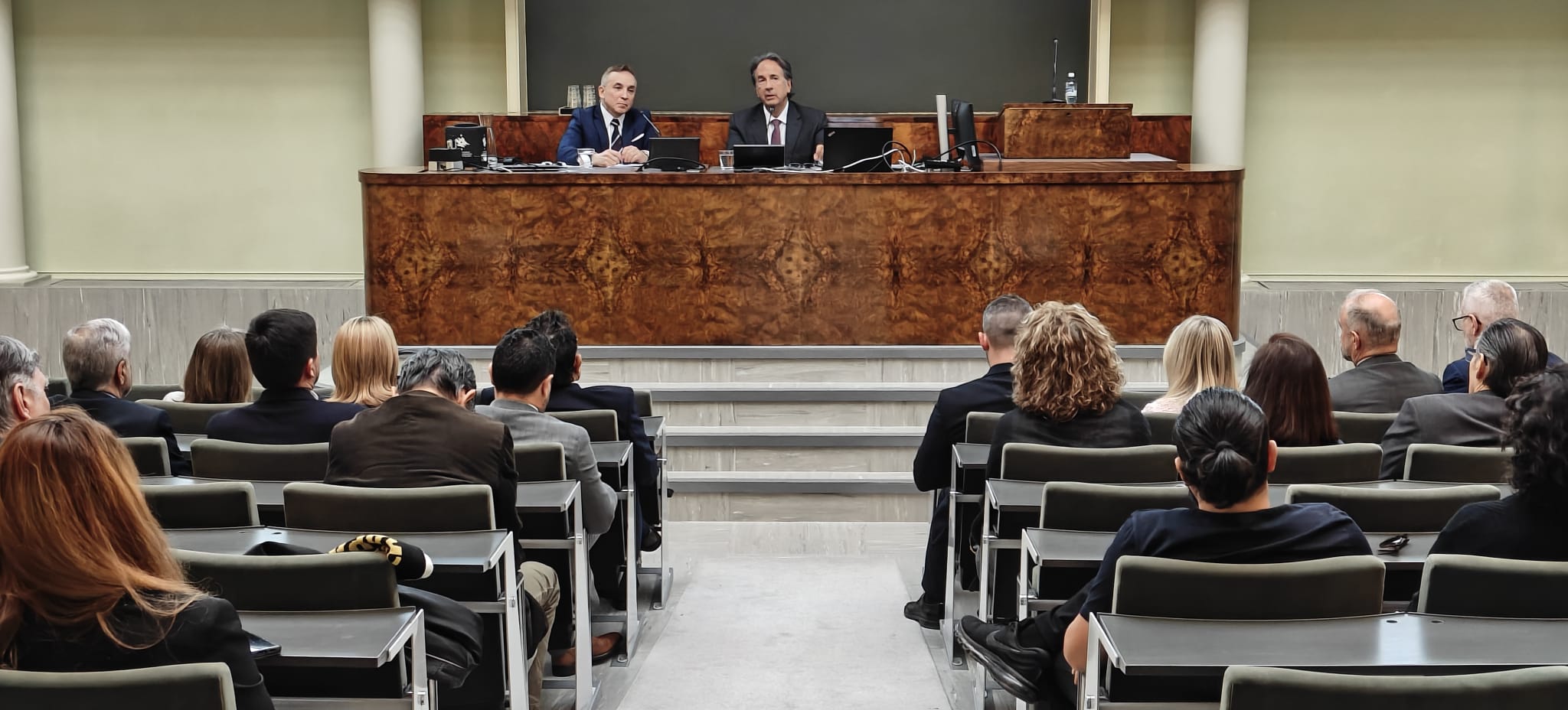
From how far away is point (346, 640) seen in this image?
208cm

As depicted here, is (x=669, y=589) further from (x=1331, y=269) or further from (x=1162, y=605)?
(x=1331, y=269)

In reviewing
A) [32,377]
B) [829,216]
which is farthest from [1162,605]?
[829,216]

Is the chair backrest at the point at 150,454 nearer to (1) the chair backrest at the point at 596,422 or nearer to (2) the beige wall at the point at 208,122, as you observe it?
(1) the chair backrest at the point at 596,422

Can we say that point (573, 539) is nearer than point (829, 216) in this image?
Yes

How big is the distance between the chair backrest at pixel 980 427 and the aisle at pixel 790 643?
24.0 inches

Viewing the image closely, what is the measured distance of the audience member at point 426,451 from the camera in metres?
3.00

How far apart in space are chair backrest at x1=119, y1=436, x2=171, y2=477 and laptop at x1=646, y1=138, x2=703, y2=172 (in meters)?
3.10

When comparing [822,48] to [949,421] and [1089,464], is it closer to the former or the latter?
[949,421]

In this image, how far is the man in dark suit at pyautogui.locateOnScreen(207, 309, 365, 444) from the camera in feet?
11.4

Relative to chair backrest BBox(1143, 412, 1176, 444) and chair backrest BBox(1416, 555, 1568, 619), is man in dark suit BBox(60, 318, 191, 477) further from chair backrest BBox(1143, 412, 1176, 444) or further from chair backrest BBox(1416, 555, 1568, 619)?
chair backrest BBox(1416, 555, 1568, 619)

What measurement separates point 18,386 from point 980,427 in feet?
7.76

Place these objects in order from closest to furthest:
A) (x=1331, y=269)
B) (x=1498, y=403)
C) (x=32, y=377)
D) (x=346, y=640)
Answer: (x=346, y=640)
(x=32, y=377)
(x=1498, y=403)
(x=1331, y=269)

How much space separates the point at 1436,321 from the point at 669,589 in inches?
217

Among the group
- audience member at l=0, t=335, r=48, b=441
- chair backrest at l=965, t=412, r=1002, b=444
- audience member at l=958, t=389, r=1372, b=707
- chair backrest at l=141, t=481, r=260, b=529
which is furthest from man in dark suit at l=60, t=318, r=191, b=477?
audience member at l=958, t=389, r=1372, b=707
